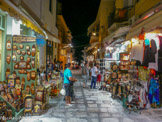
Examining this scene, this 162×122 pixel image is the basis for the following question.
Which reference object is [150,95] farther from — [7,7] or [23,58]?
[7,7]

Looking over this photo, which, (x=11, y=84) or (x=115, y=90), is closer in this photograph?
(x=11, y=84)

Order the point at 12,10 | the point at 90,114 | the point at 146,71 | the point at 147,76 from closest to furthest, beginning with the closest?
the point at 12,10 < the point at 90,114 < the point at 147,76 < the point at 146,71

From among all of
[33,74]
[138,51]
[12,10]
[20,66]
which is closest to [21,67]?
[20,66]

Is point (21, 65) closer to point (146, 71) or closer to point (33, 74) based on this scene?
point (33, 74)

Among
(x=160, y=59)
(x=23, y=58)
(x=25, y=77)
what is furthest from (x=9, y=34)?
(x=160, y=59)

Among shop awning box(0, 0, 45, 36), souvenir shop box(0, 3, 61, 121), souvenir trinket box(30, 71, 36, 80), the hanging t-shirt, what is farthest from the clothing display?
shop awning box(0, 0, 45, 36)

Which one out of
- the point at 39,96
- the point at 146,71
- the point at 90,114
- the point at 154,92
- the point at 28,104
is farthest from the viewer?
the point at 146,71

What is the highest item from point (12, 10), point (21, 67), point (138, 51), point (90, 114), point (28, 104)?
point (12, 10)

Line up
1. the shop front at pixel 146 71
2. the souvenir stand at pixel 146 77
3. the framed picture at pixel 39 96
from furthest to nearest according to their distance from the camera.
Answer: the framed picture at pixel 39 96 → the souvenir stand at pixel 146 77 → the shop front at pixel 146 71

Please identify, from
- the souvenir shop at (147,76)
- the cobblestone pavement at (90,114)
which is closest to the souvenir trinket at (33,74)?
the cobblestone pavement at (90,114)

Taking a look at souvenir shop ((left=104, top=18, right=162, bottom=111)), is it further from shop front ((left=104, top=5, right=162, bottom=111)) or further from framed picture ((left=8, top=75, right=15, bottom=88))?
framed picture ((left=8, top=75, right=15, bottom=88))

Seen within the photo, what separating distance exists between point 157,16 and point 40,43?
633 cm

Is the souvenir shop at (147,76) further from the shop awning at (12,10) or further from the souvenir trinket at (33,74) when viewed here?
the shop awning at (12,10)

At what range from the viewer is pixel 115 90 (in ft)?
27.8
